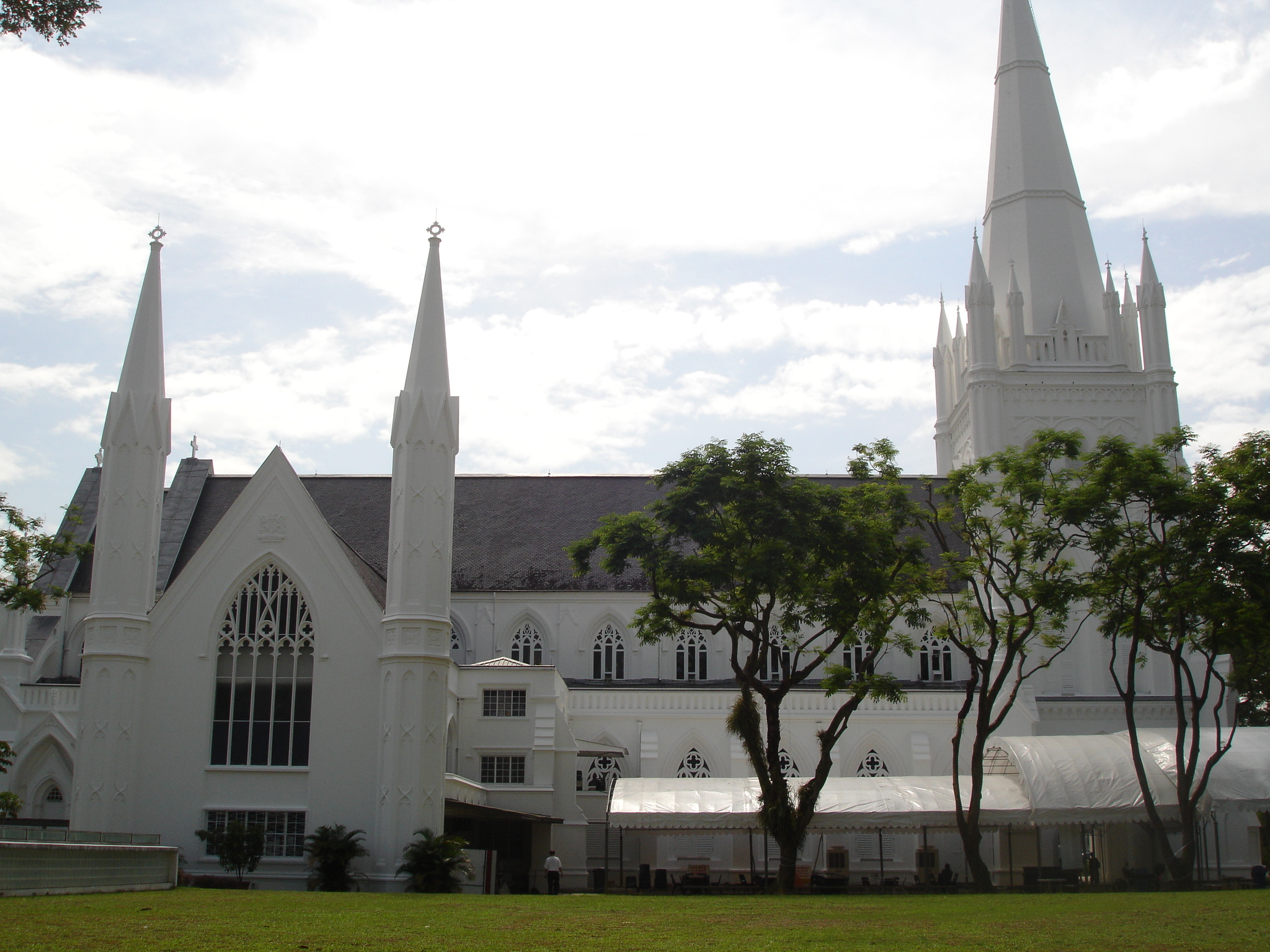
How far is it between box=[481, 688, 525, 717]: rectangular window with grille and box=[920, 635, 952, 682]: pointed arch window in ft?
60.8

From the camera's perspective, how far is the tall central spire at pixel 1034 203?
56094 millimetres

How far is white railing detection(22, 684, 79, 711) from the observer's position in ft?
135

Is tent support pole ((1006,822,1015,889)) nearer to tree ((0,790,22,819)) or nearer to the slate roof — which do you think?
the slate roof

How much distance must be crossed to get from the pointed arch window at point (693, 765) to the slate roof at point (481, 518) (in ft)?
26.7

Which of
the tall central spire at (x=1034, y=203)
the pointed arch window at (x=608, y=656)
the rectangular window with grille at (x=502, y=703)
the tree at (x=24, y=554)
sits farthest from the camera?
the tall central spire at (x=1034, y=203)

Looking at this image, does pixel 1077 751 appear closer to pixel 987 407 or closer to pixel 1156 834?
pixel 1156 834

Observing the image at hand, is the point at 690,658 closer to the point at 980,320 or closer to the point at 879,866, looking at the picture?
the point at 879,866

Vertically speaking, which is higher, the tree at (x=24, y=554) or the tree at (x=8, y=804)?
the tree at (x=24, y=554)

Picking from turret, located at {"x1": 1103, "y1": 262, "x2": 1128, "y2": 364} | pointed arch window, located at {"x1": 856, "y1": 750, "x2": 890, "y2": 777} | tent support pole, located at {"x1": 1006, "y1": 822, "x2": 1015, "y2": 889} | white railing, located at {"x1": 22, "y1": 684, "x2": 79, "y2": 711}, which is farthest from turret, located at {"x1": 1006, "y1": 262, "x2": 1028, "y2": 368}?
white railing, located at {"x1": 22, "y1": 684, "x2": 79, "y2": 711}

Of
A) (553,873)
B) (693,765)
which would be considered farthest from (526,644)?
(553,873)

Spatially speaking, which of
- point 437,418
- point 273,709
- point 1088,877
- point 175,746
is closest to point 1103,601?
point 1088,877

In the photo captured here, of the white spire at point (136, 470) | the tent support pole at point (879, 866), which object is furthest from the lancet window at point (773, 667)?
the white spire at point (136, 470)

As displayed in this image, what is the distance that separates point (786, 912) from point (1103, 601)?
1672 centimetres

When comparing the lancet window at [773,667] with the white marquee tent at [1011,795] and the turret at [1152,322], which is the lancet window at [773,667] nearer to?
the white marquee tent at [1011,795]
